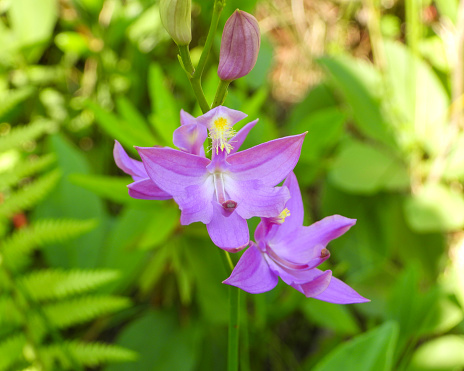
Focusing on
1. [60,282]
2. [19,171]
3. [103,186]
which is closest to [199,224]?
[103,186]

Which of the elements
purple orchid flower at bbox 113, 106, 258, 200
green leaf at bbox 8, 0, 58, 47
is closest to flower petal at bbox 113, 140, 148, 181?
purple orchid flower at bbox 113, 106, 258, 200

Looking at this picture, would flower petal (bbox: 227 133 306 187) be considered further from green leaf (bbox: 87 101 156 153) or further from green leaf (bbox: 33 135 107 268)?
green leaf (bbox: 33 135 107 268)

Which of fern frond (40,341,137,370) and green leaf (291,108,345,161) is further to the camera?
green leaf (291,108,345,161)

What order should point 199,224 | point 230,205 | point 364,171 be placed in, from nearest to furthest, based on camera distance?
point 230,205 < point 199,224 < point 364,171

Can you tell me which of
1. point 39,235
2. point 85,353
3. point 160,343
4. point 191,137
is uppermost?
point 191,137

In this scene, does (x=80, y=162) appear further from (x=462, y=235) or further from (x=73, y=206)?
(x=462, y=235)

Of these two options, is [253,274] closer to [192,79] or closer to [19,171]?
[192,79]

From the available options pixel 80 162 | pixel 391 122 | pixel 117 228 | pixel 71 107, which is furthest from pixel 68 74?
pixel 391 122
